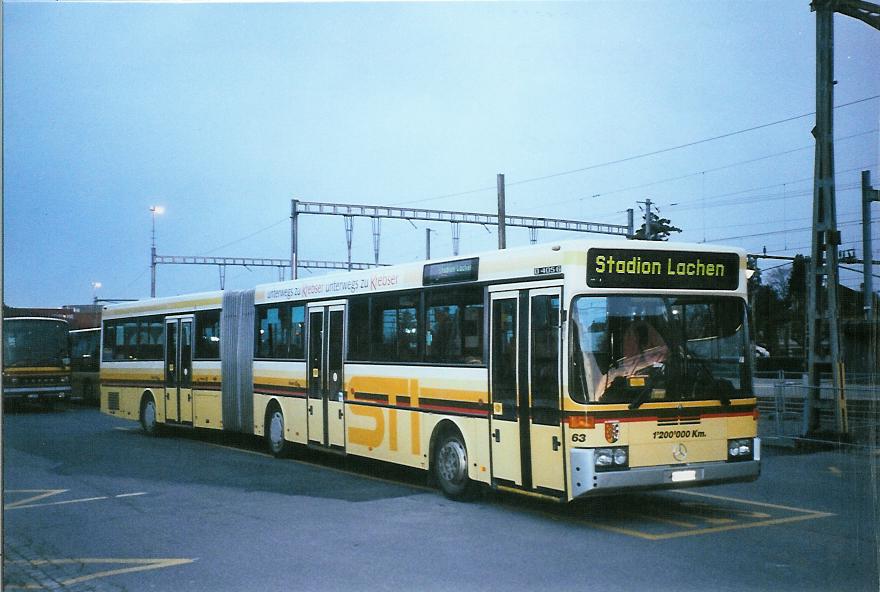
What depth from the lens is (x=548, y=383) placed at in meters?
9.34

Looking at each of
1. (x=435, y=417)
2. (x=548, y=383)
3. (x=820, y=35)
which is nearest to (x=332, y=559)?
(x=548, y=383)

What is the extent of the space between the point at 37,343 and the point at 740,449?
26478mm

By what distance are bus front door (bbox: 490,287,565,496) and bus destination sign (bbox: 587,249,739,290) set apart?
1.79ft

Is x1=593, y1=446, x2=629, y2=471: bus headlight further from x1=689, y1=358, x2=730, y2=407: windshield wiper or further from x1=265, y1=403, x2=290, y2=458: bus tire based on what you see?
x1=265, y1=403, x2=290, y2=458: bus tire

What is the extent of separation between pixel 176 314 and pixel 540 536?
44.7ft

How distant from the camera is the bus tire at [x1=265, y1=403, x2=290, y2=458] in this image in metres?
15.9

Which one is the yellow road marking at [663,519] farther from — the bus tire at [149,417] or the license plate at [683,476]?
the bus tire at [149,417]

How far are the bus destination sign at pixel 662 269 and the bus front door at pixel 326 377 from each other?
5952mm

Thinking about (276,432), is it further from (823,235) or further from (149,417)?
(823,235)

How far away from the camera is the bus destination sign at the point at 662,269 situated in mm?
9148

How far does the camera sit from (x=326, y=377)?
14445mm

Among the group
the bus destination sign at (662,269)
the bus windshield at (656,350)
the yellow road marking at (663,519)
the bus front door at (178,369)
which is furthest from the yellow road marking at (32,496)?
the bus destination sign at (662,269)

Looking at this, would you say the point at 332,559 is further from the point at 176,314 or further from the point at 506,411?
the point at 176,314

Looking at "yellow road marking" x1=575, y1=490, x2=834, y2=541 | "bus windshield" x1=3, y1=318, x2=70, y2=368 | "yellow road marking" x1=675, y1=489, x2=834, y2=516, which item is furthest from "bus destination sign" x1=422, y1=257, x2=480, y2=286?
"bus windshield" x1=3, y1=318, x2=70, y2=368
